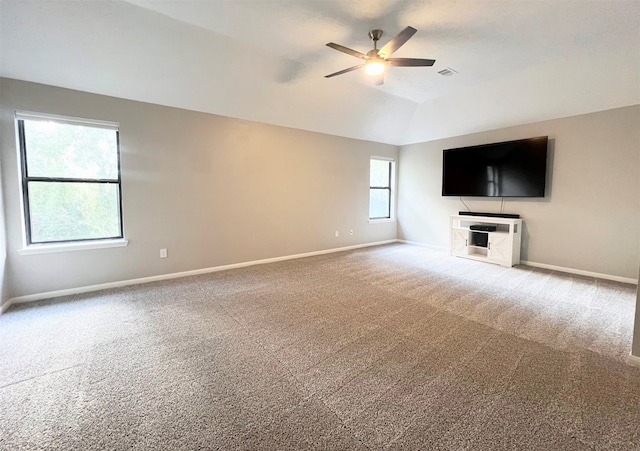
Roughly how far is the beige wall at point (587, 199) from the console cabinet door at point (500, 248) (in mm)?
485

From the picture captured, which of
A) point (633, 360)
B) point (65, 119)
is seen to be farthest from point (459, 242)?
point (65, 119)

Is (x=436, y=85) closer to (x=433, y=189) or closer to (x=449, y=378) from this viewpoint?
(x=433, y=189)

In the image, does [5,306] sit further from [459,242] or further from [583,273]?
[583,273]

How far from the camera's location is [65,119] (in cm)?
344

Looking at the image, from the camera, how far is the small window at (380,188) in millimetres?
6965

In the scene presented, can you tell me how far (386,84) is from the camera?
4703mm

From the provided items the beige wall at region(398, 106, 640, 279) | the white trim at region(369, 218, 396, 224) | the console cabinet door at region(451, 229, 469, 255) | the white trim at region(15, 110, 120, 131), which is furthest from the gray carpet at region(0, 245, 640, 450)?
the white trim at region(369, 218, 396, 224)

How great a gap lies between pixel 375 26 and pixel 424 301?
10.4 ft

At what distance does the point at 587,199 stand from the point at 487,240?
152cm

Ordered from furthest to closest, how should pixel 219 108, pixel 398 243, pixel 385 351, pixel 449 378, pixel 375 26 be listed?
pixel 398 243 → pixel 219 108 → pixel 375 26 → pixel 385 351 → pixel 449 378

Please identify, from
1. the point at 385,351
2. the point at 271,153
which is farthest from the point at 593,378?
the point at 271,153

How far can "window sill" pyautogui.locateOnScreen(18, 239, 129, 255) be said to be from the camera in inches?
132

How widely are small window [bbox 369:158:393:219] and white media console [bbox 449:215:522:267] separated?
74.3 inches

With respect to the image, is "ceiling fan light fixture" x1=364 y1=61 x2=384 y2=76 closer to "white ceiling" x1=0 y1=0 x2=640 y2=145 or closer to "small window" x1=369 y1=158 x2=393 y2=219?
"white ceiling" x1=0 y1=0 x2=640 y2=145
